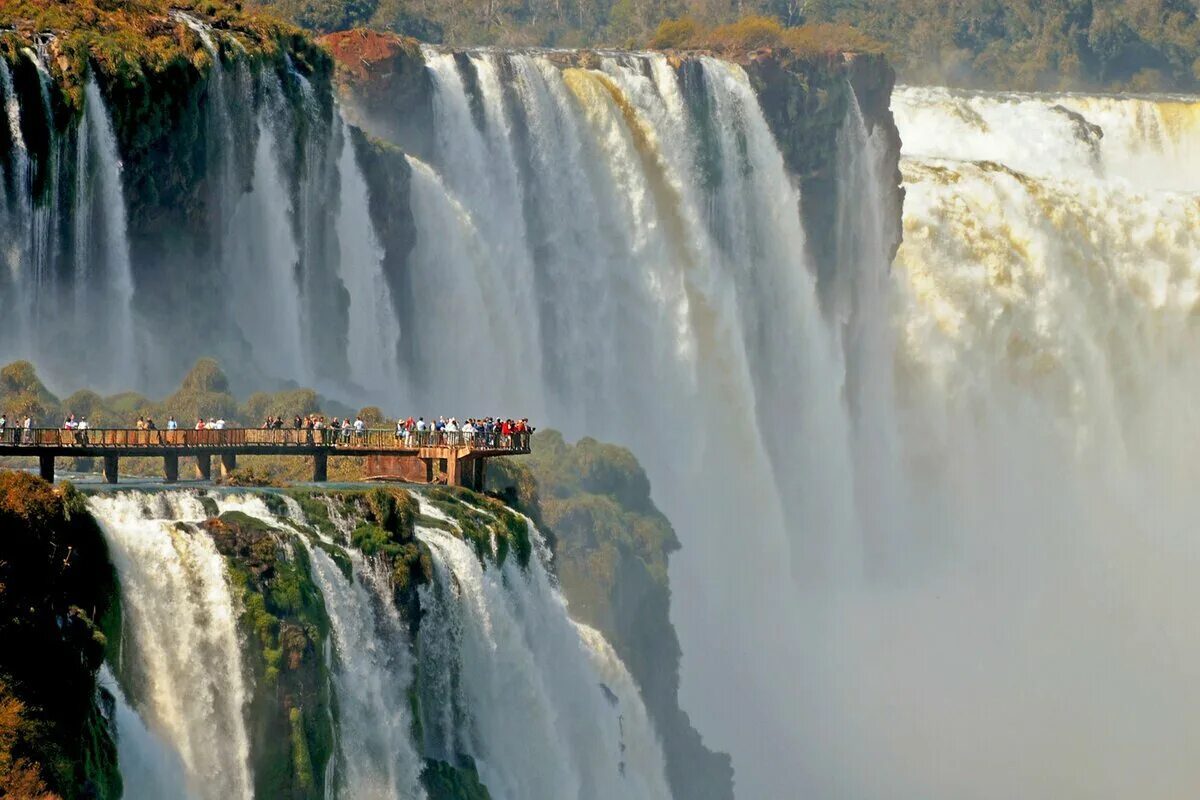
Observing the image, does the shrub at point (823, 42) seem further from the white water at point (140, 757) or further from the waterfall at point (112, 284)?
the white water at point (140, 757)

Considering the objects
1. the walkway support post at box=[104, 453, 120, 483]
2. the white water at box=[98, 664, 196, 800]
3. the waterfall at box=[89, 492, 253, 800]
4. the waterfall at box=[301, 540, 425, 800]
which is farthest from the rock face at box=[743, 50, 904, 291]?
the white water at box=[98, 664, 196, 800]

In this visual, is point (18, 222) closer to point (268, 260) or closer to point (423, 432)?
point (268, 260)

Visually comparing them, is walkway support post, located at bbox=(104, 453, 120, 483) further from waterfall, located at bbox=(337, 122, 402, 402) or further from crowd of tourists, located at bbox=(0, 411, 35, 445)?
waterfall, located at bbox=(337, 122, 402, 402)

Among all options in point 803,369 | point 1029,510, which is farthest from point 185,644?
point 1029,510

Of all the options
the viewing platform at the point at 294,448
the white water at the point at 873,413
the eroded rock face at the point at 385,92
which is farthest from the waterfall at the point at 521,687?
the eroded rock face at the point at 385,92

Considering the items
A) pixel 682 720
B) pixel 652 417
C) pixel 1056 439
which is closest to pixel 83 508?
pixel 682 720

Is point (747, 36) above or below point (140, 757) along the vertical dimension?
above

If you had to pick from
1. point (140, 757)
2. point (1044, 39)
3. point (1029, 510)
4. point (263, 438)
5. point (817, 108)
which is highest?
point (1044, 39)

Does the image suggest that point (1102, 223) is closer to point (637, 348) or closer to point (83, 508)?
point (637, 348)
